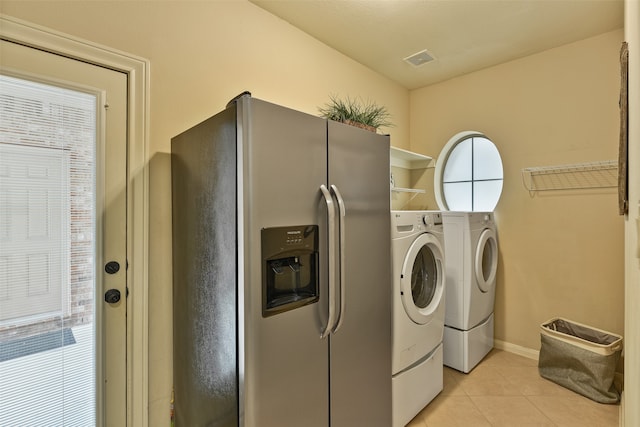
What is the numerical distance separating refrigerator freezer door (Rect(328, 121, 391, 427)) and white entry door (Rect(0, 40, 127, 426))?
1.05 metres

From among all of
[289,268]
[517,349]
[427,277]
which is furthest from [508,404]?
[289,268]

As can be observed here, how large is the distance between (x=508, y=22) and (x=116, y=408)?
3.38m

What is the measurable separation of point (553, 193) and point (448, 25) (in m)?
1.63

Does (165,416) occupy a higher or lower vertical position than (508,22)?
lower

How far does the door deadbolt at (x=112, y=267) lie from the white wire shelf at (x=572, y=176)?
3.13m

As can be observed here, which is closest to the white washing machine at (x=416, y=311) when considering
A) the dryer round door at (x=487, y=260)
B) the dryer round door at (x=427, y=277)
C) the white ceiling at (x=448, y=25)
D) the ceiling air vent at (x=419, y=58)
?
the dryer round door at (x=427, y=277)

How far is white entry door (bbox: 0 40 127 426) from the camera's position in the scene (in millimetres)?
1220

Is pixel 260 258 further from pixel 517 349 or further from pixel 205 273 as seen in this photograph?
pixel 517 349

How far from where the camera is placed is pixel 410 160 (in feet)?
10.9

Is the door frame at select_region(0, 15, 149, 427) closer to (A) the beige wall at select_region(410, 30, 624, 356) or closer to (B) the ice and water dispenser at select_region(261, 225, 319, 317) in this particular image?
(B) the ice and water dispenser at select_region(261, 225, 319, 317)

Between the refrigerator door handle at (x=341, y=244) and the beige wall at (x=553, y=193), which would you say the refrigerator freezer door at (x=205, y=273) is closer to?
the refrigerator door handle at (x=341, y=244)

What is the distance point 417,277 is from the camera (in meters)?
2.11

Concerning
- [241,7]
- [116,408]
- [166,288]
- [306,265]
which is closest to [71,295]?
[166,288]

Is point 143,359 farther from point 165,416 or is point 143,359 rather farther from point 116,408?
point 165,416
